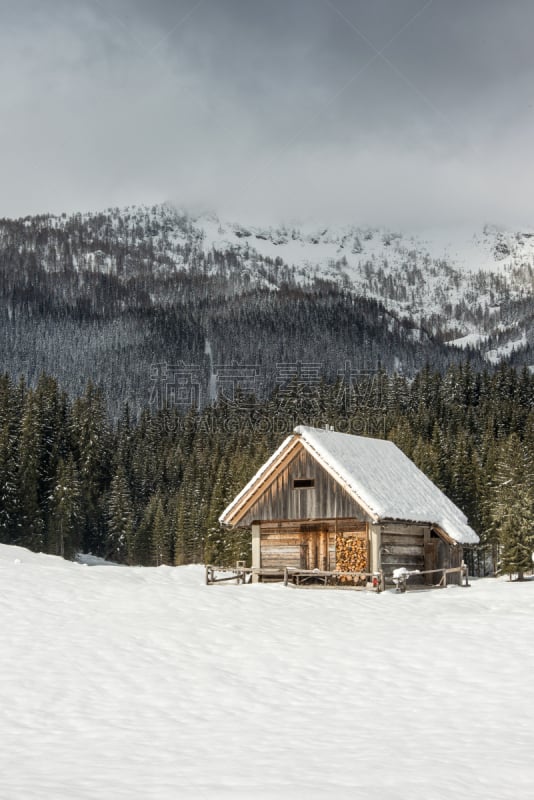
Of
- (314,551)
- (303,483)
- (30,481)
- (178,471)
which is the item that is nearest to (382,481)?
(303,483)

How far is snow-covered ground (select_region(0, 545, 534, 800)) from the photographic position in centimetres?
1051

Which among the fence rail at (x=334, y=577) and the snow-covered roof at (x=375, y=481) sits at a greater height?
the snow-covered roof at (x=375, y=481)

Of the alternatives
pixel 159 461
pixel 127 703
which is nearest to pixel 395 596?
pixel 127 703

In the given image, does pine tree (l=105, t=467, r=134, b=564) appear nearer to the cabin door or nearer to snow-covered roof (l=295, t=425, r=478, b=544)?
snow-covered roof (l=295, t=425, r=478, b=544)

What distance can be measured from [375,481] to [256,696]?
2068 cm

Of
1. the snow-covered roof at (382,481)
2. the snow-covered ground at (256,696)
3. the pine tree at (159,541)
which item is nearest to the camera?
the snow-covered ground at (256,696)

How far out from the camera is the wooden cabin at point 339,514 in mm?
34812

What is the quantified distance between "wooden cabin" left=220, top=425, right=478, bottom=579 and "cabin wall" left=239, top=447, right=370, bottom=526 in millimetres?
40

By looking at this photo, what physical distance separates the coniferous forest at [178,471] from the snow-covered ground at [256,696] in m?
32.6

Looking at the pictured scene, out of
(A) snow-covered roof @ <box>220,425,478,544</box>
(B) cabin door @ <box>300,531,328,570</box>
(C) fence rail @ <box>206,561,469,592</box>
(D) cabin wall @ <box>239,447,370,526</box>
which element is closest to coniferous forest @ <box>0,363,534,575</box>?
(A) snow-covered roof @ <box>220,425,478,544</box>

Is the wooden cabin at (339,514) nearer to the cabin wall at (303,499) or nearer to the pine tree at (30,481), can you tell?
the cabin wall at (303,499)

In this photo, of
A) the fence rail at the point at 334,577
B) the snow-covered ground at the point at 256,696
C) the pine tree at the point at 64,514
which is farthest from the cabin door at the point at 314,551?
the pine tree at the point at 64,514

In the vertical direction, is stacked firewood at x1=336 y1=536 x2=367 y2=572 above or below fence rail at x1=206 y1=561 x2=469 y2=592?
above

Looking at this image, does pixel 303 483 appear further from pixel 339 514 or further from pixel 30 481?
pixel 30 481
